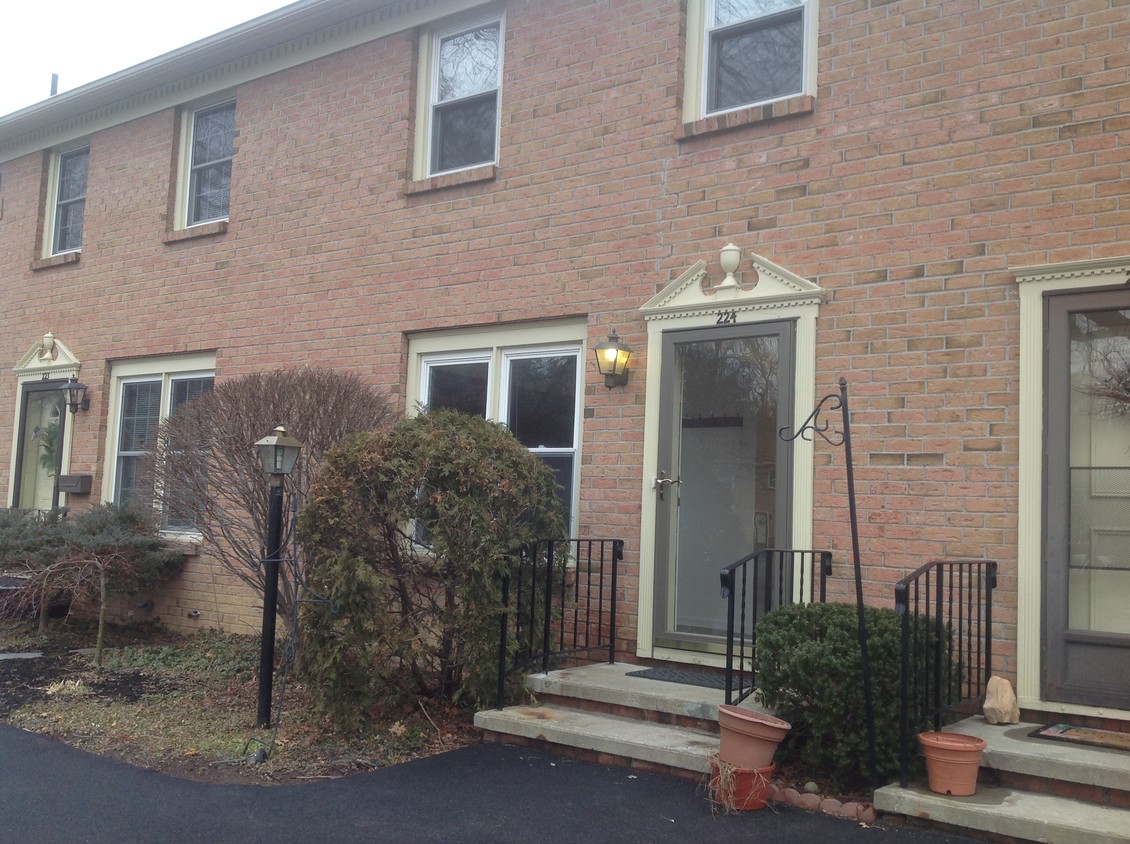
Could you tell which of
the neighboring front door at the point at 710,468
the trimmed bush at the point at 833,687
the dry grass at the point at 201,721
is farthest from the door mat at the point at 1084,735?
the dry grass at the point at 201,721

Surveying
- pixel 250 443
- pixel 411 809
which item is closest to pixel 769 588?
pixel 411 809

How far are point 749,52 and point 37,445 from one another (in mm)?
8936

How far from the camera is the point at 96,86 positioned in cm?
1048

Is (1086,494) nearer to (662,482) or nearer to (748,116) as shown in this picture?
(662,482)

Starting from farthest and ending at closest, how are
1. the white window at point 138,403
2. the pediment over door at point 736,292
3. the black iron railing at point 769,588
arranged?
the white window at point 138,403, the pediment over door at point 736,292, the black iron railing at point 769,588

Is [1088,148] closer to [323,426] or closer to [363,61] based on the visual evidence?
[323,426]

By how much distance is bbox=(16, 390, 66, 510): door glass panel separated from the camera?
11.3 metres

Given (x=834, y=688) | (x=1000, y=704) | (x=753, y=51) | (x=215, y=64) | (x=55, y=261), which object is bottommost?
(x=1000, y=704)

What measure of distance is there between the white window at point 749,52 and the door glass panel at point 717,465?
5.45 ft

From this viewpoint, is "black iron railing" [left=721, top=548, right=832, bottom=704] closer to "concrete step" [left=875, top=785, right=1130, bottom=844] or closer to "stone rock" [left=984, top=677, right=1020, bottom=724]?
"stone rock" [left=984, top=677, right=1020, bottom=724]

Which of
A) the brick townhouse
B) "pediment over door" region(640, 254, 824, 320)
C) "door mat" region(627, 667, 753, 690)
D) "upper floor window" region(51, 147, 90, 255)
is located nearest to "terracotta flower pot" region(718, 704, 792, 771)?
Answer: "door mat" region(627, 667, 753, 690)

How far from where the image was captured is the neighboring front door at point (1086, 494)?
5125 millimetres

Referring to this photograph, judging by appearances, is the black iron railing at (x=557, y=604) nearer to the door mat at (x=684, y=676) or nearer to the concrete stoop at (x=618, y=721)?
the concrete stoop at (x=618, y=721)

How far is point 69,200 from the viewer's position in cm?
1150
